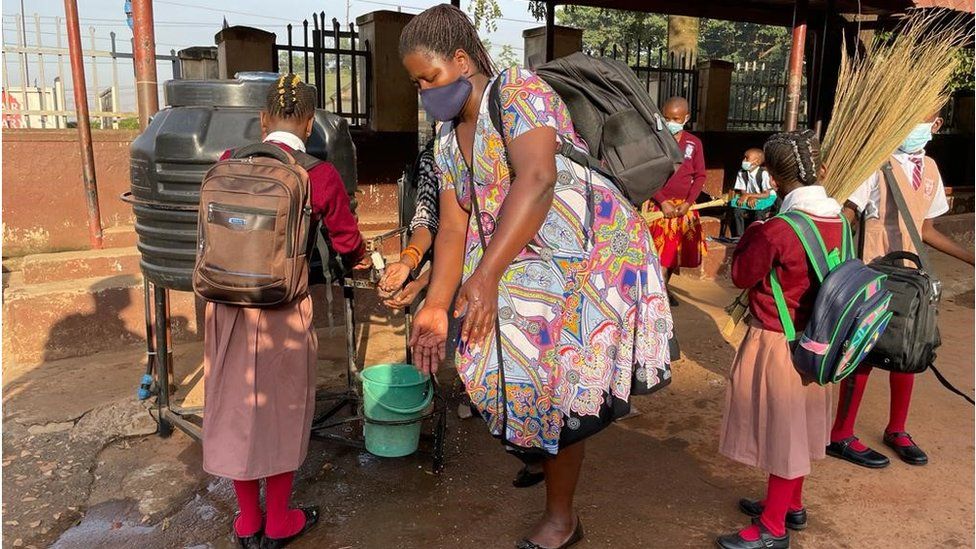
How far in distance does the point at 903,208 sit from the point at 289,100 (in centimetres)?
258

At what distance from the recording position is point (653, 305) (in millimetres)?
2221

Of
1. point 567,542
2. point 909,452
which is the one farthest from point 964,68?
point 567,542

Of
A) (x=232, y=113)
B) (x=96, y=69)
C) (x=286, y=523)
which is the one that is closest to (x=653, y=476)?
(x=286, y=523)

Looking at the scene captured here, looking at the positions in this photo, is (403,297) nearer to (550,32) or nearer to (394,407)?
(394,407)

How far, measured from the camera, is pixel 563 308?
6.90 ft

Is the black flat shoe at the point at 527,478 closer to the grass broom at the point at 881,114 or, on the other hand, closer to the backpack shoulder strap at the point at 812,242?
the grass broom at the point at 881,114

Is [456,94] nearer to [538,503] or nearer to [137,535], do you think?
[538,503]

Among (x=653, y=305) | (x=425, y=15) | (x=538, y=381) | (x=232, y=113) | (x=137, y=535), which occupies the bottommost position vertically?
(x=137, y=535)

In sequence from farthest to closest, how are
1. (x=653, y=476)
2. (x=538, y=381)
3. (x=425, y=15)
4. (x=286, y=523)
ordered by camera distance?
(x=653, y=476) → (x=286, y=523) → (x=538, y=381) → (x=425, y=15)

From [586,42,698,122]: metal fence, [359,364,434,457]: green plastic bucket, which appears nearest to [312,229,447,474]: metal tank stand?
[359,364,434,457]: green plastic bucket

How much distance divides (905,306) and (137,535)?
9.54ft

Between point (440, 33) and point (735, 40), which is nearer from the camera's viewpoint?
point (440, 33)

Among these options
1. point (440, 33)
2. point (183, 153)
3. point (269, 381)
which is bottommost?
point (269, 381)

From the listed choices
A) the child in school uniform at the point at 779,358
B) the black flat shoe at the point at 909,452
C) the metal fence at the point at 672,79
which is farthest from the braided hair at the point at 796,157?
the metal fence at the point at 672,79
